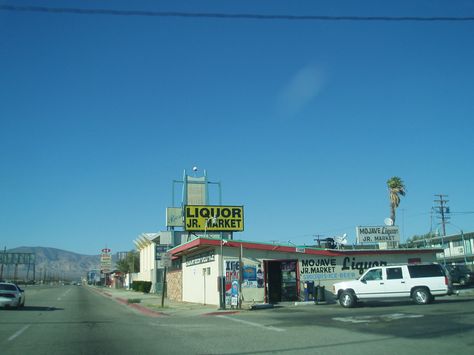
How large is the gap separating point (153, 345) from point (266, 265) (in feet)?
51.3

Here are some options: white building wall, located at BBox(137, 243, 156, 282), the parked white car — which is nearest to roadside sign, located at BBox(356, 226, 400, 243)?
the parked white car

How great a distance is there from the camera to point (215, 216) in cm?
3672

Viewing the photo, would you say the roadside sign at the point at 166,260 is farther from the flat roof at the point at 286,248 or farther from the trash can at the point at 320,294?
the trash can at the point at 320,294

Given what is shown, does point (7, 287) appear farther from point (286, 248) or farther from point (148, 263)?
point (148, 263)

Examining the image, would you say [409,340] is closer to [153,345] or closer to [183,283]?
[153,345]

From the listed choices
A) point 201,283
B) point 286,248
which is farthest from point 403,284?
point 201,283

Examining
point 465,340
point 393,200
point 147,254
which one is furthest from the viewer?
point 147,254

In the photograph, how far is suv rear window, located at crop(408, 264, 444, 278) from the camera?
915 inches

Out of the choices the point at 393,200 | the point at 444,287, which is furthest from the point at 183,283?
the point at 393,200

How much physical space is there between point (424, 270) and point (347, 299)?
382 cm

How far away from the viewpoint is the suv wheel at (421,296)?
2306 centimetres

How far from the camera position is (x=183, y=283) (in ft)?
119

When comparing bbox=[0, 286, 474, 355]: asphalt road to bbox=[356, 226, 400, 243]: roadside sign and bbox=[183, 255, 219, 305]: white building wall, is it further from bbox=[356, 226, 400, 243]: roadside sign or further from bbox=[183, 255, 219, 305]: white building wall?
bbox=[356, 226, 400, 243]: roadside sign

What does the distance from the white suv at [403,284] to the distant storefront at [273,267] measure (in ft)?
14.4
